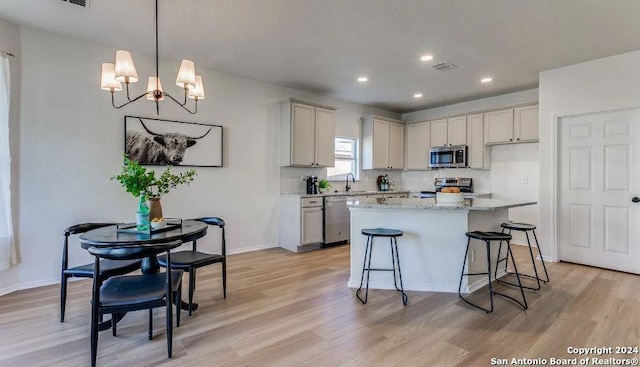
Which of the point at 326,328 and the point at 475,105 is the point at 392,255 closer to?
the point at 326,328

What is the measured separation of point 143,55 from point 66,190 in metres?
1.80

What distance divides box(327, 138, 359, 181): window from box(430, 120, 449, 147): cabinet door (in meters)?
1.53

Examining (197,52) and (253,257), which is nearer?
(197,52)

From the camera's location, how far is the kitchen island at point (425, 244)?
10.5ft

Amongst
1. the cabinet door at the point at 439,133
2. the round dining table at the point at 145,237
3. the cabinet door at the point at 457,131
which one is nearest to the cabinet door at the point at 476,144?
the cabinet door at the point at 457,131

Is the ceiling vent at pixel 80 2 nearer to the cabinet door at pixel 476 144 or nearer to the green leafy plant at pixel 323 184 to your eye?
the green leafy plant at pixel 323 184

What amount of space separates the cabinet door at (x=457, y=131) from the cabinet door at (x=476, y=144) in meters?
0.07

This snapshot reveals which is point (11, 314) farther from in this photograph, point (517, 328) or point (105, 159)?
point (517, 328)

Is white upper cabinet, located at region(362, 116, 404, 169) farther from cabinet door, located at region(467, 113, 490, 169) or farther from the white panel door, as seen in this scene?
the white panel door

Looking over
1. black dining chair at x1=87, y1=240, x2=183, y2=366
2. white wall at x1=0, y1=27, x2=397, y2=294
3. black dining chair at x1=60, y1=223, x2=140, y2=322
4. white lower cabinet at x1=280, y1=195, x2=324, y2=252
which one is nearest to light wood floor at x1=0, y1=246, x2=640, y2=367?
black dining chair at x1=60, y1=223, x2=140, y2=322

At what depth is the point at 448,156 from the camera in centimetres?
609

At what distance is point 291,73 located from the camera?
15.3 ft

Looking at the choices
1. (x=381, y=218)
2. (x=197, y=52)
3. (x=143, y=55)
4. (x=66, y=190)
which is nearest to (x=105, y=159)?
(x=66, y=190)

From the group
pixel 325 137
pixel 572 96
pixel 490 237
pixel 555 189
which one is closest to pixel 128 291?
pixel 490 237
